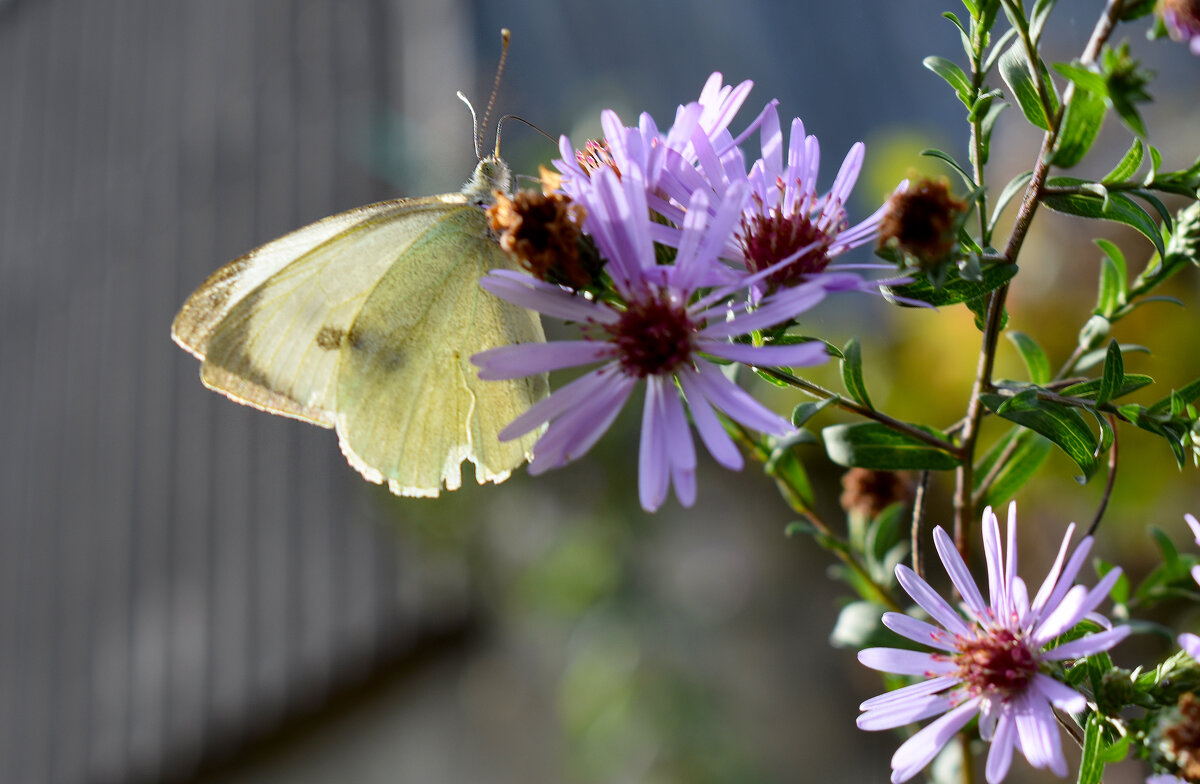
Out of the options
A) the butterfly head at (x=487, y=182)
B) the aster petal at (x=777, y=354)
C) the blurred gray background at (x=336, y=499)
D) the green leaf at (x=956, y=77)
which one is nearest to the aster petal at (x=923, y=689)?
the aster petal at (x=777, y=354)

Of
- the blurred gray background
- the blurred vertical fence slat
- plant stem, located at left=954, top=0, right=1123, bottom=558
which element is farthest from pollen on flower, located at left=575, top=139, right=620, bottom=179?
the blurred vertical fence slat

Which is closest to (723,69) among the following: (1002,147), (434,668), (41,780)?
(1002,147)

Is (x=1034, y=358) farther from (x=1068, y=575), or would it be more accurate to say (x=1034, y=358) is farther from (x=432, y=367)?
(x=432, y=367)

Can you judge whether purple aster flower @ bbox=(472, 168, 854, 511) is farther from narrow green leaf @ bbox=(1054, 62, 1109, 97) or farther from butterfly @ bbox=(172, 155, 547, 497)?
butterfly @ bbox=(172, 155, 547, 497)

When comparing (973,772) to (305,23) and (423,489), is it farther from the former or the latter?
(305,23)

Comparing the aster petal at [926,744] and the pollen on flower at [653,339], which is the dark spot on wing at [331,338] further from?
the aster petal at [926,744]
